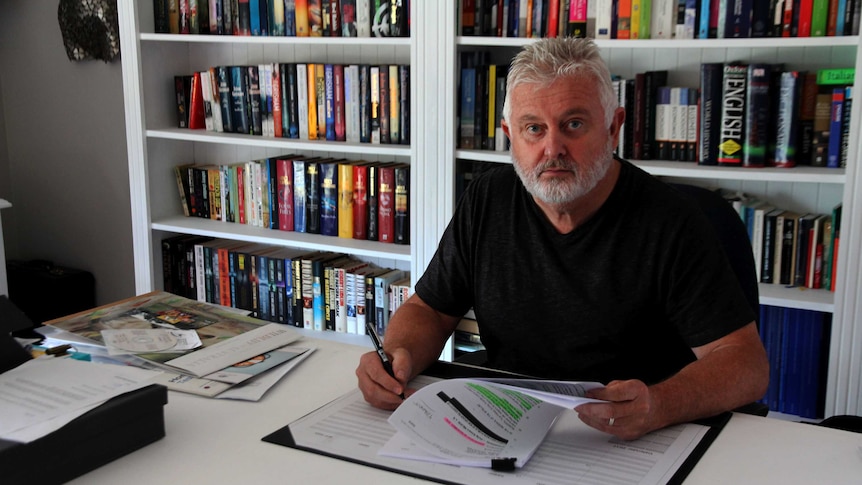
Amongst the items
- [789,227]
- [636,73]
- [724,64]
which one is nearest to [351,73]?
[636,73]

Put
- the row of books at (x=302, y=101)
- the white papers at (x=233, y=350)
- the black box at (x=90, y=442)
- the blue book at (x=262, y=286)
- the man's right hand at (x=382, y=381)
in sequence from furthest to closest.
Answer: the blue book at (x=262, y=286), the row of books at (x=302, y=101), the white papers at (x=233, y=350), the man's right hand at (x=382, y=381), the black box at (x=90, y=442)

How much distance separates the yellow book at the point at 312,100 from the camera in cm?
298

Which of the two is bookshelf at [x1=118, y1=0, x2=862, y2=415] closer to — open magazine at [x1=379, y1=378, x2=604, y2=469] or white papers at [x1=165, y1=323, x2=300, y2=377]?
white papers at [x1=165, y1=323, x2=300, y2=377]

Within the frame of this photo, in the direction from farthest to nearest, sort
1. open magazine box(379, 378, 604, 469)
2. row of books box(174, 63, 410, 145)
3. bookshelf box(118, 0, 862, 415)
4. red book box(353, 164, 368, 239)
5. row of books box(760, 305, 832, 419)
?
red book box(353, 164, 368, 239) < row of books box(174, 63, 410, 145) < row of books box(760, 305, 832, 419) < bookshelf box(118, 0, 862, 415) < open magazine box(379, 378, 604, 469)

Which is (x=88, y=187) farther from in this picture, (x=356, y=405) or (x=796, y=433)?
(x=796, y=433)

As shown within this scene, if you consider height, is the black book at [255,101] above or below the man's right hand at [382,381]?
above

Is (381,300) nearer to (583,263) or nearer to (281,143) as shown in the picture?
(281,143)

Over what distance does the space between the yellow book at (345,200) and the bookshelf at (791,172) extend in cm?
44

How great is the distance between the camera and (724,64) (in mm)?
2389

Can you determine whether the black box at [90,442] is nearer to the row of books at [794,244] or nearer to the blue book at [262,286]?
the row of books at [794,244]

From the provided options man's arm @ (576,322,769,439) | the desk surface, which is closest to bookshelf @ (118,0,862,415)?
man's arm @ (576,322,769,439)

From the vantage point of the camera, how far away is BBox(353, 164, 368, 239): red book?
2982 millimetres

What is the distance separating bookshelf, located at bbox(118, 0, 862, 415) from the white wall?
43cm

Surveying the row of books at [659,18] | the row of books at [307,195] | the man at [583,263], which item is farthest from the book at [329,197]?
the man at [583,263]
